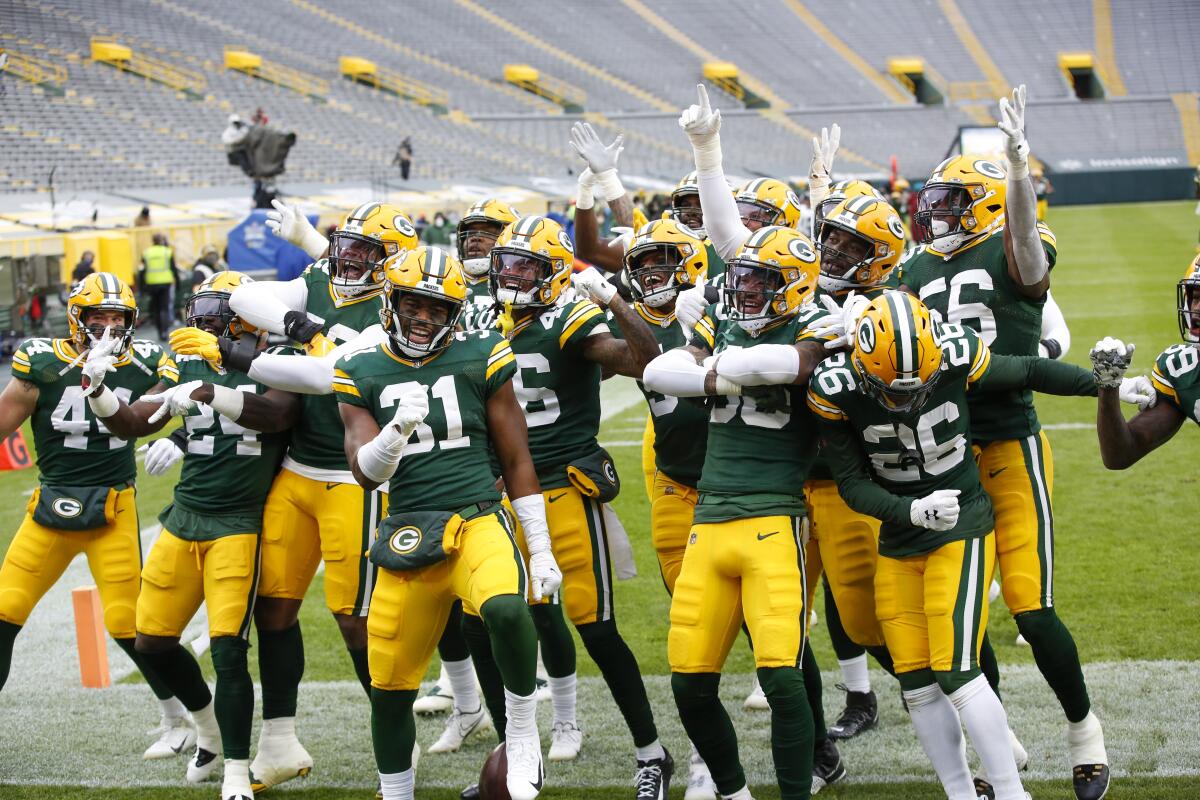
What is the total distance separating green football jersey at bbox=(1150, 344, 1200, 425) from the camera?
445cm

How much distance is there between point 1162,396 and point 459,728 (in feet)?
10.2

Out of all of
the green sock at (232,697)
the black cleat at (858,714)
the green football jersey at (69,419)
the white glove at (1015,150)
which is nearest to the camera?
the white glove at (1015,150)

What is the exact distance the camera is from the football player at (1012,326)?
4.62m

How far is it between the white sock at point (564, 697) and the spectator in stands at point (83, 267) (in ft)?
42.5

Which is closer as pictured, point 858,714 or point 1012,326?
point 1012,326

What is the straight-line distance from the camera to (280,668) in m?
5.34

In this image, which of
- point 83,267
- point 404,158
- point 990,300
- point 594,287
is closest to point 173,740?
point 594,287

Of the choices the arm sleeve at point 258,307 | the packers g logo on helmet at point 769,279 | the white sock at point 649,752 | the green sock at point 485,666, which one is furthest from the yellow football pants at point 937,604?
the arm sleeve at point 258,307

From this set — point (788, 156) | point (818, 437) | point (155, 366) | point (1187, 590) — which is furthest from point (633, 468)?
point (788, 156)

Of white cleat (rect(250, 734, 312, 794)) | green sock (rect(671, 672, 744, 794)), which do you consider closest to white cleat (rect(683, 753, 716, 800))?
green sock (rect(671, 672, 744, 794))

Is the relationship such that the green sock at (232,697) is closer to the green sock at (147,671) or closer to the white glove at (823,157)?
the green sock at (147,671)

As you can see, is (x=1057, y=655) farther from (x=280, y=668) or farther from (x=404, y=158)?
(x=404, y=158)

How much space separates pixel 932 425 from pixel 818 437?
444 millimetres

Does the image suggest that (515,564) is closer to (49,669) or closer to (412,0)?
(49,669)
